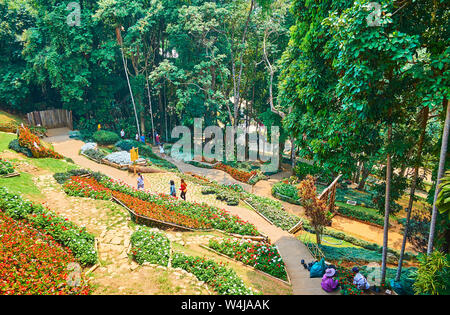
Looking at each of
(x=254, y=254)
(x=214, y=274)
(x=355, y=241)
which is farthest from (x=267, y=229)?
(x=214, y=274)

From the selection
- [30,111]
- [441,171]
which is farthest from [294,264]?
[30,111]

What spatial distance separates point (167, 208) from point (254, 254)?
5.25m

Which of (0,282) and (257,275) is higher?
(0,282)

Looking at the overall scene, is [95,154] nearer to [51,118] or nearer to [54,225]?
[51,118]

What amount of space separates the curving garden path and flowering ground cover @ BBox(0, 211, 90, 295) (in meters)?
6.66

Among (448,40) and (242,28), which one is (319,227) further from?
(242,28)

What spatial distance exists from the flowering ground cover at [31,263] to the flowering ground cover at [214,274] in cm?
285

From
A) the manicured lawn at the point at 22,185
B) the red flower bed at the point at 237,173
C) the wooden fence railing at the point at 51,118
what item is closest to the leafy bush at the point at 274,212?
the red flower bed at the point at 237,173

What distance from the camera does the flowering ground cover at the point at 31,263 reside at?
6.55 m

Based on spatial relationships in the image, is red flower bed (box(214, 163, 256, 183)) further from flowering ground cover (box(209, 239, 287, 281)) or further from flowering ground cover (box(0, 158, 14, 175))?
flowering ground cover (box(0, 158, 14, 175))

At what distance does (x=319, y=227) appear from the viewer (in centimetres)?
1182

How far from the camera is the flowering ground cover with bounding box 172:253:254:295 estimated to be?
7793 millimetres

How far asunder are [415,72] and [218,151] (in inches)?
903

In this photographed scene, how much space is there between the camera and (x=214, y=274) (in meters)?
8.43
